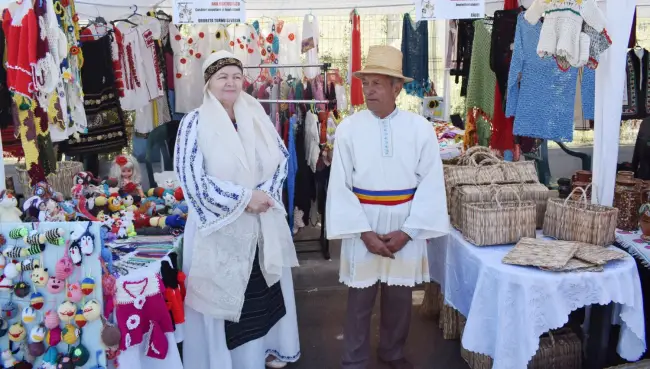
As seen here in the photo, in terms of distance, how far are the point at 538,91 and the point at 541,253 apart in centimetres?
166

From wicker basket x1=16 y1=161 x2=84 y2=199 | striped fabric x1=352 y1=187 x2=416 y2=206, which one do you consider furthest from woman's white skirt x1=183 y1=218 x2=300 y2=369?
wicker basket x1=16 y1=161 x2=84 y2=199

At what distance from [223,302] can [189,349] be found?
1.27ft

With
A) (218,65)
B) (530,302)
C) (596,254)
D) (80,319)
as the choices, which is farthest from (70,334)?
(596,254)

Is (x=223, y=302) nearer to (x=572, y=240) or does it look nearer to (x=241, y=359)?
(x=241, y=359)

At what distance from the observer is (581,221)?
2.96 m

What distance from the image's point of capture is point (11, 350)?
2.56 meters

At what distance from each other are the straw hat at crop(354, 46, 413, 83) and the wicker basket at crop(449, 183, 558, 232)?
785 mm

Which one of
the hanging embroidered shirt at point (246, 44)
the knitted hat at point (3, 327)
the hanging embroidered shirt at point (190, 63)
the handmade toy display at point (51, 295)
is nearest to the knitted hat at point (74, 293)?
the handmade toy display at point (51, 295)

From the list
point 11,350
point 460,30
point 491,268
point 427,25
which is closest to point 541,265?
point 491,268

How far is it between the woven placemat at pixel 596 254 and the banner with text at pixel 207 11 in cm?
234

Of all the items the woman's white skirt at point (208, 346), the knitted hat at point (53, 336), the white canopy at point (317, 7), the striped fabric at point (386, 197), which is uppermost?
the white canopy at point (317, 7)

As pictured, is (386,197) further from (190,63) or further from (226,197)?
(190,63)

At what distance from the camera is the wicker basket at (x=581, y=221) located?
2.92 meters

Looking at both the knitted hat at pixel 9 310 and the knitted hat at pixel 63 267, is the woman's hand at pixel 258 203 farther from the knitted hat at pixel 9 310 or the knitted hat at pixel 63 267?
the knitted hat at pixel 9 310
